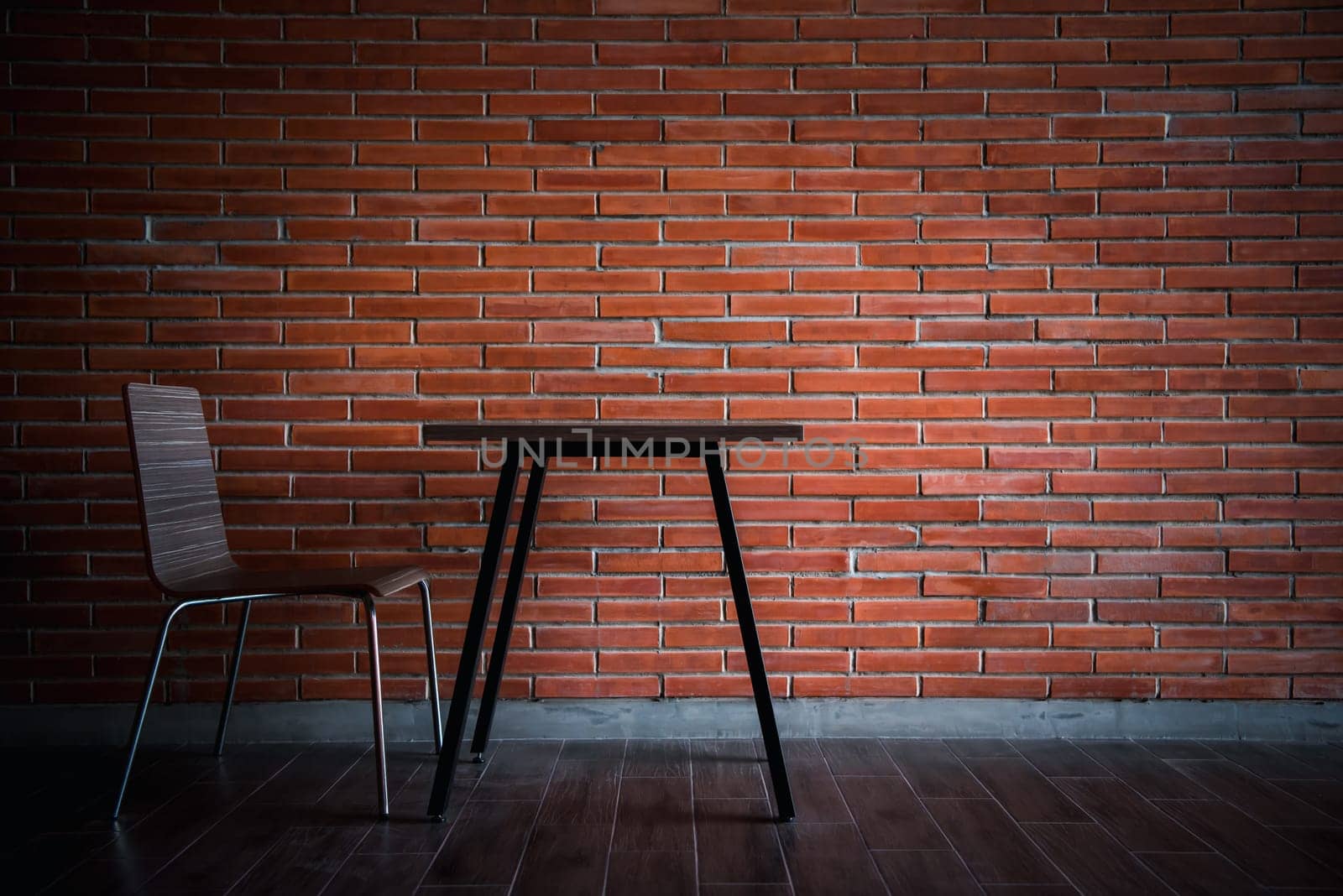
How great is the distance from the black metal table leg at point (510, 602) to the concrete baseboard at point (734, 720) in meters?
0.31

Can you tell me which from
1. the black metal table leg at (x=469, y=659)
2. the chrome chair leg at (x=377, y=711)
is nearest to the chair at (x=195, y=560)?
the chrome chair leg at (x=377, y=711)

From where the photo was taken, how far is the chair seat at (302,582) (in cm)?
208

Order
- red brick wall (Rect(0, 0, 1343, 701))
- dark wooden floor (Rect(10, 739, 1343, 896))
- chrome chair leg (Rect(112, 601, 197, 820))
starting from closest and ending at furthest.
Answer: dark wooden floor (Rect(10, 739, 1343, 896))
chrome chair leg (Rect(112, 601, 197, 820))
red brick wall (Rect(0, 0, 1343, 701))

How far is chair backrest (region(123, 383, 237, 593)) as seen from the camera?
2121 mm

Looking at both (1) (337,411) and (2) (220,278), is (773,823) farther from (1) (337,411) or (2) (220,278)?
(2) (220,278)

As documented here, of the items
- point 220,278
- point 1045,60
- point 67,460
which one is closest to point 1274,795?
point 1045,60

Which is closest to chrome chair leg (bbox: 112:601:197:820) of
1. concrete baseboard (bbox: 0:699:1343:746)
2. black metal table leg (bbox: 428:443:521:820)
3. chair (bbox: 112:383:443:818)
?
chair (bbox: 112:383:443:818)

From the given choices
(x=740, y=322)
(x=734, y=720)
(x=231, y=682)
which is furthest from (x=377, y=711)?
(x=740, y=322)

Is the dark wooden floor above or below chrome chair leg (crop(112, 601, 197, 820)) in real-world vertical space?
below

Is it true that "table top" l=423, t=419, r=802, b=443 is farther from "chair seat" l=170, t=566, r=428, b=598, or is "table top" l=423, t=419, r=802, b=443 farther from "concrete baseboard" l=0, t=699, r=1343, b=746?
"concrete baseboard" l=0, t=699, r=1343, b=746

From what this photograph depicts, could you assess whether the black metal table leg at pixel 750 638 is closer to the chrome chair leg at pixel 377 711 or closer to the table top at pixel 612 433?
the table top at pixel 612 433

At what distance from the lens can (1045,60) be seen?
2609 mm

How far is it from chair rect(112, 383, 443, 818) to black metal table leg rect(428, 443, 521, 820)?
0.13 meters

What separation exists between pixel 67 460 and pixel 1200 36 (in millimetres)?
3517
